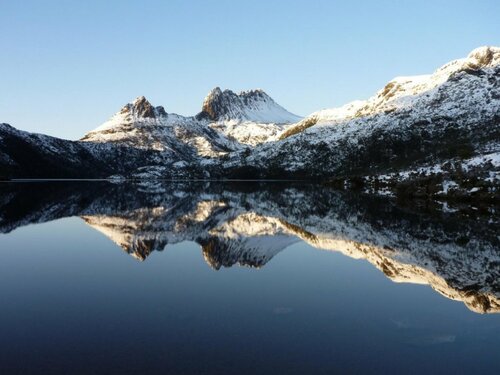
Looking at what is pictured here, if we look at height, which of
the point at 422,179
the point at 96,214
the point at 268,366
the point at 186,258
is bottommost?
the point at 268,366

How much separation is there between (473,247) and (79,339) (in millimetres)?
35369

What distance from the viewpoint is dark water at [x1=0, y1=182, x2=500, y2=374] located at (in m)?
15.7

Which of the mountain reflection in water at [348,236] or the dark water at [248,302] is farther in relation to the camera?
the mountain reflection in water at [348,236]

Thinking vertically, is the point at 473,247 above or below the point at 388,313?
above

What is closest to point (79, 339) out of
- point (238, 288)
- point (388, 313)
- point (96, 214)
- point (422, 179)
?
point (238, 288)

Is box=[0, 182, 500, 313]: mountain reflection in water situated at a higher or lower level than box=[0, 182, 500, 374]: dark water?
higher

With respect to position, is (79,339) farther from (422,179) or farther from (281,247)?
(422,179)

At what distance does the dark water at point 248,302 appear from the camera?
1571 cm

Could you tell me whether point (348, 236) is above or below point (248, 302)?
above

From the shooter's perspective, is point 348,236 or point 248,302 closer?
point 248,302

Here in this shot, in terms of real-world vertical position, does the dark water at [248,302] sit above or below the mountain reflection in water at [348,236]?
below

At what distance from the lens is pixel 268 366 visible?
49.4ft

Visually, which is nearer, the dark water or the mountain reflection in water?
the dark water

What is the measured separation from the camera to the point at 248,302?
23.1m
